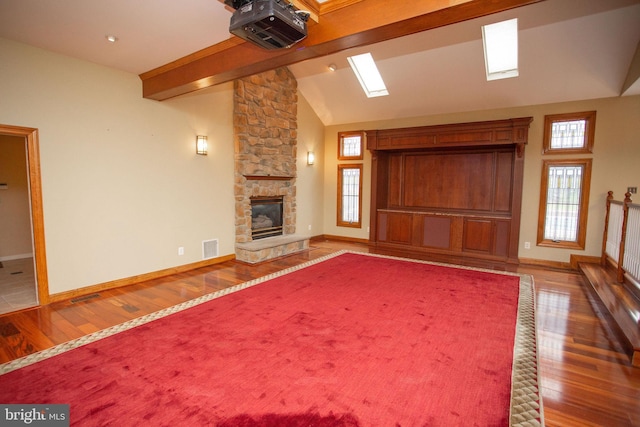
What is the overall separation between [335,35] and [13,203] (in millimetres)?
6397

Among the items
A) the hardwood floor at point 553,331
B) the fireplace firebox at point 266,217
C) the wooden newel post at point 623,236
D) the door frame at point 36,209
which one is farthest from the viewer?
the fireplace firebox at point 266,217

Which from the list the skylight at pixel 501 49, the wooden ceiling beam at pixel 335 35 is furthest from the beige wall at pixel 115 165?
the skylight at pixel 501 49

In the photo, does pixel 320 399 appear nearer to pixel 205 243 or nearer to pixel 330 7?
pixel 330 7

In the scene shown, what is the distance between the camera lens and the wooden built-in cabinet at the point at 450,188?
560cm

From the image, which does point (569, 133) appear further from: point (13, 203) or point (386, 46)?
point (13, 203)

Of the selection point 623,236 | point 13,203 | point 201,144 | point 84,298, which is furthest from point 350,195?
point 13,203

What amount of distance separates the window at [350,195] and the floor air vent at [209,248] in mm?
3204

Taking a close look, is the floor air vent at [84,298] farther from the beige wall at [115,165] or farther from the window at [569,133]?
the window at [569,133]

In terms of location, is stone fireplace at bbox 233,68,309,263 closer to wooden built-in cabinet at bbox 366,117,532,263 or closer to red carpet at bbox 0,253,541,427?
wooden built-in cabinet at bbox 366,117,532,263

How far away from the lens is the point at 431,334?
2869 mm

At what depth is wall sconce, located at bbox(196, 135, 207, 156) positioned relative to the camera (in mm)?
4879

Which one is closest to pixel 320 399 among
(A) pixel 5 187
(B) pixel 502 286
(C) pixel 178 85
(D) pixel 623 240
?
(B) pixel 502 286

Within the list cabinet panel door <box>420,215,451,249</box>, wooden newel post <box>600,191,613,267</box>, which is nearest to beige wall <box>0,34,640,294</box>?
wooden newel post <box>600,191,613,267</box>

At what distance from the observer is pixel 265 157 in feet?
19.3
